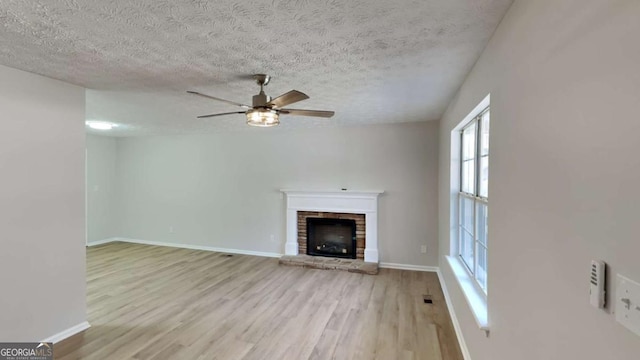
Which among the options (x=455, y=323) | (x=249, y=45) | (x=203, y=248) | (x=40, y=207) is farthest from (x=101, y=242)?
(x=455, y=323)

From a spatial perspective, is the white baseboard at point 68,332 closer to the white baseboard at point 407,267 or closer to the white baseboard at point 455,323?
the white baseboard at point 455,323

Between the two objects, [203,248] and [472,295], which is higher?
[472,295]

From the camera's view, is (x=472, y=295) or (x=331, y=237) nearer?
(x=472, y=295)

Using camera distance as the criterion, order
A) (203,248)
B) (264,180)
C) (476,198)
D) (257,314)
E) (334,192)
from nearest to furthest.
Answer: (476,198) < (257,314) < (334,192) < (264,180) < (203,248)

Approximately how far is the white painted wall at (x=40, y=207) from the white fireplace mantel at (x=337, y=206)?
3128 mm

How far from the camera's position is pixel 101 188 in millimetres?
6594

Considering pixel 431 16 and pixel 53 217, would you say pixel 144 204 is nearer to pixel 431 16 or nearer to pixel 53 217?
pixel 53 217

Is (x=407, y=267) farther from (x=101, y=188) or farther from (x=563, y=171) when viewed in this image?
(x=101, y=188)

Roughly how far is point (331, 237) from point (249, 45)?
4.01 metres

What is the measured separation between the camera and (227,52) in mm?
2064

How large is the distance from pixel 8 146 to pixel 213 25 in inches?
85.8

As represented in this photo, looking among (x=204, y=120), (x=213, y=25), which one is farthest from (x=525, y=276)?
(x=204, y=120)

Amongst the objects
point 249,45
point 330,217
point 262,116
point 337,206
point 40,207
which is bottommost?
point 330,217

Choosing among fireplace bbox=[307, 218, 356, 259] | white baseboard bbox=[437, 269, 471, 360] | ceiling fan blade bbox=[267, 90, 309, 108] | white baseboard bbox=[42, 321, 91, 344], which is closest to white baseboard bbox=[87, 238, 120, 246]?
white baseboard bbox=[42, 321, 91, 344]
